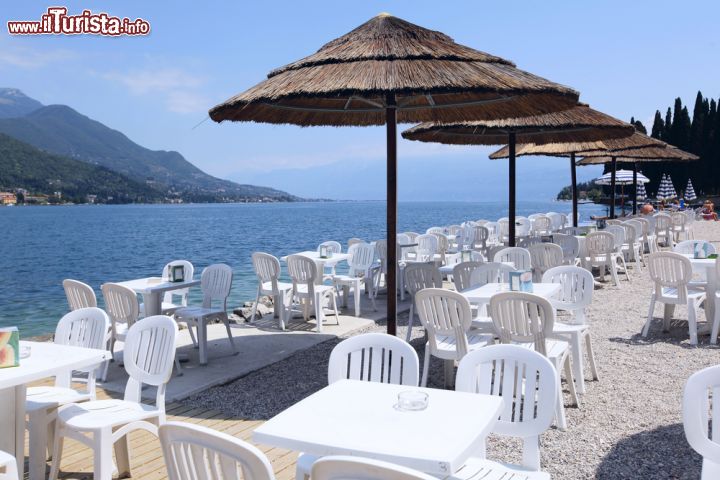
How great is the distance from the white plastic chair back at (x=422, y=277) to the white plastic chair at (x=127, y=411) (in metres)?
3.14

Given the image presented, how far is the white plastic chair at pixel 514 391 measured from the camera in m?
2.53

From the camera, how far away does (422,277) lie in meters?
6.27

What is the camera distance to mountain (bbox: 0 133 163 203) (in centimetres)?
8781

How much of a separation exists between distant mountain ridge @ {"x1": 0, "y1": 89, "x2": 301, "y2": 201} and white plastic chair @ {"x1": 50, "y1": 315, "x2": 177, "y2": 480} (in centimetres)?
12693

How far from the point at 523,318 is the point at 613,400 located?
1002 millimetres

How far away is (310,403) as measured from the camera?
253cm

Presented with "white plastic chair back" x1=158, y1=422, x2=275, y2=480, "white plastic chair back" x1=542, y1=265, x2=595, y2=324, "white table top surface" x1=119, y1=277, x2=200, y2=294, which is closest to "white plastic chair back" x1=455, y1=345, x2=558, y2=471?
"white plastic chair back" x1=158, y1=422, x2=275, y2=480

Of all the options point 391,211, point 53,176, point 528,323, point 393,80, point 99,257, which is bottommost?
point 99,257

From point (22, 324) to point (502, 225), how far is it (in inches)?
427

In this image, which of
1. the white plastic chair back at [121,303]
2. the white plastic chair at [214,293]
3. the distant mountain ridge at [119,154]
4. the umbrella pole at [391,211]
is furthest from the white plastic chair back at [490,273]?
the distant mountain ridge at [119,154]

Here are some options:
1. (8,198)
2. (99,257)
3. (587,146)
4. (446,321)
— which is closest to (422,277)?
(446,321)

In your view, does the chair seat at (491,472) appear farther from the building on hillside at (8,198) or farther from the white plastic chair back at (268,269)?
the building on hillside at (8,198)

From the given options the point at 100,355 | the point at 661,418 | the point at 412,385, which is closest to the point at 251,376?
the point at 100,355

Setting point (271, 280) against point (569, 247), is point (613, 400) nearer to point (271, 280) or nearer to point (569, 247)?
point (271, 280)
